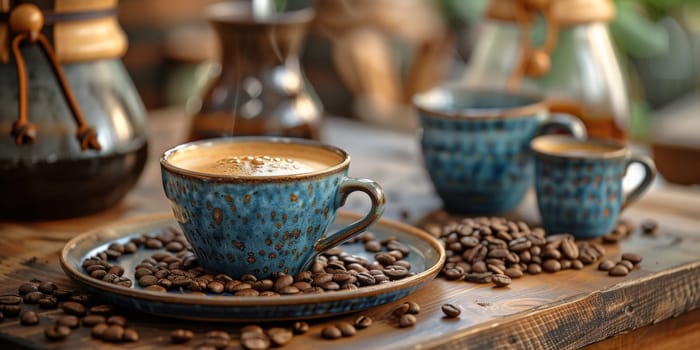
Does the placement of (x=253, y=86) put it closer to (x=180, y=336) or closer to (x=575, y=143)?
(x=575, y=143)

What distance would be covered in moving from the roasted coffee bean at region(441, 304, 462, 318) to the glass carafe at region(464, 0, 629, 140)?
1.88 ft

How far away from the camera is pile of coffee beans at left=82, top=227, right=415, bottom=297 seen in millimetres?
914

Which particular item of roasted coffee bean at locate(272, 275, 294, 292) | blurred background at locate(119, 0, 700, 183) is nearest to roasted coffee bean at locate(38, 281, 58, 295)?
roasted coffee bean at locate(272, 275, 294, 292)

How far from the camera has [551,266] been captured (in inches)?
41.3

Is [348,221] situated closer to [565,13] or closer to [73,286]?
[73,286]

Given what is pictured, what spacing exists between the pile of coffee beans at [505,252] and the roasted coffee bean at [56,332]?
0.39 meters

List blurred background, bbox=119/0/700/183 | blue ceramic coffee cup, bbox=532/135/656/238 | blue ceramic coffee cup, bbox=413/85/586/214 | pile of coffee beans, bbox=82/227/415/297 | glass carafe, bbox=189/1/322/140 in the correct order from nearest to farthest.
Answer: pile of coffee beans, bbox=82/227/415/297, blue ceramic coffee cup, bbox=532/135/656/238, blue ceramic coffee cup, bbox=413/85/586/214, glass carafe, bbox=189/1/322/140, blurred background, bbox=119/0/700/183

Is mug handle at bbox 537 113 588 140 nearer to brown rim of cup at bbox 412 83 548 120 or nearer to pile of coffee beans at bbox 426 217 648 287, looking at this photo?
brown rim of cup at bbox 412 83 548 120

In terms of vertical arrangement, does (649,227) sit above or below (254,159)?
below

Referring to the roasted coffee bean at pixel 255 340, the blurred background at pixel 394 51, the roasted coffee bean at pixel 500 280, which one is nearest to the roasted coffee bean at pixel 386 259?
the roasted coffee bean at pixel 500 280

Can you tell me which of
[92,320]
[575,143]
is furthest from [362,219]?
[575,143]

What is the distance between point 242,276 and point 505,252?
0.30m

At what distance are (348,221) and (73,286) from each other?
33cm

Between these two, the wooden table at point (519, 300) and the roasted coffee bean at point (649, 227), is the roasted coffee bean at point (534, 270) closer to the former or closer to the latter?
the wooden table at point (519, 300)
